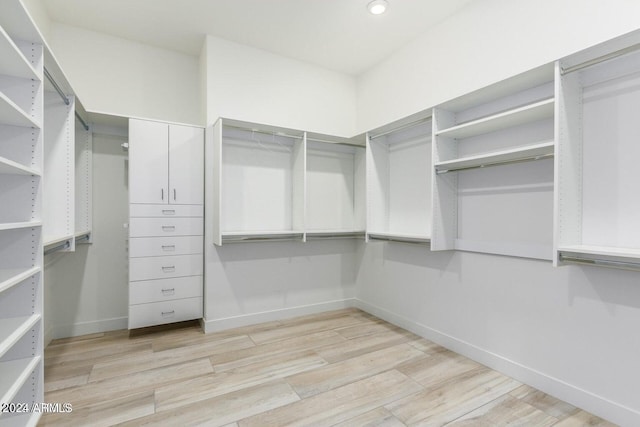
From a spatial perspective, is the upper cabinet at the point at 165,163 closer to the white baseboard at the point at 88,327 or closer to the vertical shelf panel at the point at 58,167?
the vertical shelf panel at the point at 58,167

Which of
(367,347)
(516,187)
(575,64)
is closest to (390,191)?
(516,187)

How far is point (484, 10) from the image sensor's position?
247 centimetres

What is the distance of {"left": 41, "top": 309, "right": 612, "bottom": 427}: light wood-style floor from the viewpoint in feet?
5.94

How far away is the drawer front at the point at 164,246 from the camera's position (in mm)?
2828

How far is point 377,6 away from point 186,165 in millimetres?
2166

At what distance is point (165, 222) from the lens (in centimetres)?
294

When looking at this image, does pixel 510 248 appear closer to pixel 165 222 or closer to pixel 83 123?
pixel 165 222

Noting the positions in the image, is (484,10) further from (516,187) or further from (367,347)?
(367,347)

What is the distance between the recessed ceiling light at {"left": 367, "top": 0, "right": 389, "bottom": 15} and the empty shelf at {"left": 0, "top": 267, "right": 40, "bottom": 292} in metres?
2.89

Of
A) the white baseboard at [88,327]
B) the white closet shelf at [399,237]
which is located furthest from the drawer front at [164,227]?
the white closet shelf at [399,237]

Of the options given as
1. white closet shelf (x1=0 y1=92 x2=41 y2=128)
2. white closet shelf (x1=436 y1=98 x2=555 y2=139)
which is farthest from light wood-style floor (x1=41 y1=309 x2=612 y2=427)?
white closet shelf (x1=436 y1=98 x2=555 y2=139)

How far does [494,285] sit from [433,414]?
1.03 meters

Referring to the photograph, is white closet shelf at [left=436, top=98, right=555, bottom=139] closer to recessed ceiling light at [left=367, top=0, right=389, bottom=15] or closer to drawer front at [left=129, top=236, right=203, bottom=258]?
recessed ceiling light at [left=367, top=0, right=389, bottom=15]

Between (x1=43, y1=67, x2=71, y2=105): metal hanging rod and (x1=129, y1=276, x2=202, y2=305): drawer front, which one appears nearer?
(x1=43, y1=67, x2=71, y2=105): metal hanging rod
